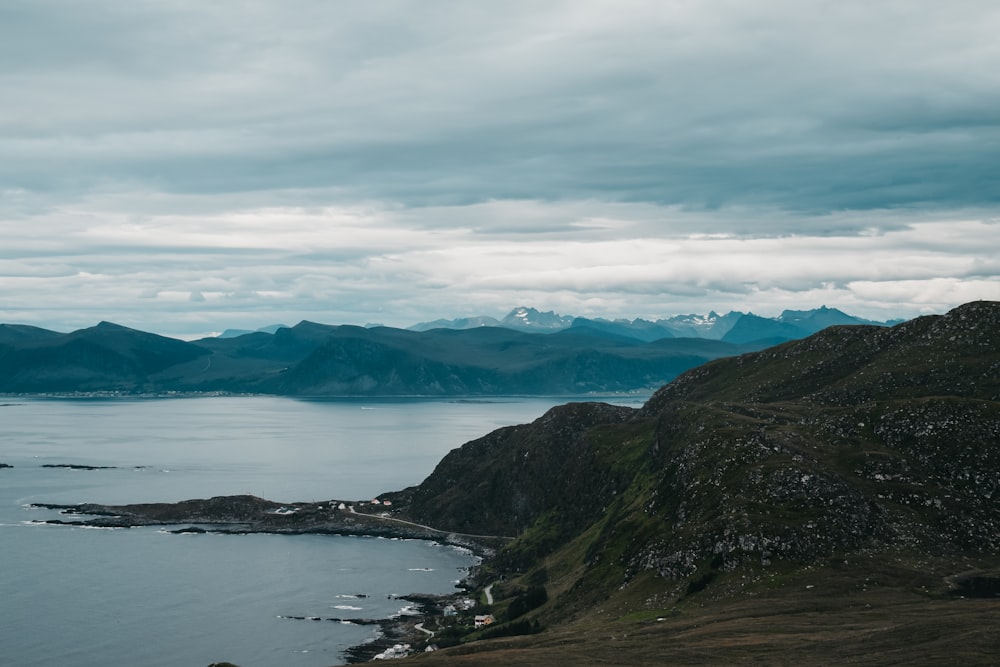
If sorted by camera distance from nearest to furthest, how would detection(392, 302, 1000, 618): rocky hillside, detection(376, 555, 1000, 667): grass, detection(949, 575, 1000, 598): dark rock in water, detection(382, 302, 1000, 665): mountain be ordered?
detection(376, 555, 1000, 667): grass, detection(382, 302, 1000, 665): mountain, detection(949, 575, 1000, 598): dark rock in water, detection(392, 302, 1000, 618): rocky hillside

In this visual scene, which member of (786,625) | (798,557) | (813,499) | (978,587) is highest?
(813,499)

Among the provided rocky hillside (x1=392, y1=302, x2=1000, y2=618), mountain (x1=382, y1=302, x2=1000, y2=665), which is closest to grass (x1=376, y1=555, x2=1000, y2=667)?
mountain (x1=382, y1=302, x2=1000, y2=665)

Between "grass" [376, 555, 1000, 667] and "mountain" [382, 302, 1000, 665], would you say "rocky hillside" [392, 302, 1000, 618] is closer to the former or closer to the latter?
"mountain" [382, 302, 1000, 665]

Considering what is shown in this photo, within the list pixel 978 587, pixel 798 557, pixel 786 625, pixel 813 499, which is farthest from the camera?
pixel 813 499

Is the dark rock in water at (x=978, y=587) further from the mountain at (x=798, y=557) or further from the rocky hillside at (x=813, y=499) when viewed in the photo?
the rocky hillside at (x=813, y=499)

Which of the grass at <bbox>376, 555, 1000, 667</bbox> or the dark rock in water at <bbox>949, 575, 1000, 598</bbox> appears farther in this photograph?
the dark rock in water at <bbox>949, 575, 1000, 598</bbox>

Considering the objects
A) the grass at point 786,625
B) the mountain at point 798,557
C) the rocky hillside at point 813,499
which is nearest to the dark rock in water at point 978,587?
the mountain at point 798,557

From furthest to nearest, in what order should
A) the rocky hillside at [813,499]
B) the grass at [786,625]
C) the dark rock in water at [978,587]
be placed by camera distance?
the rocky hillside at [813,499] < the dark rock in water at [978,587] < the grass at [786,625]

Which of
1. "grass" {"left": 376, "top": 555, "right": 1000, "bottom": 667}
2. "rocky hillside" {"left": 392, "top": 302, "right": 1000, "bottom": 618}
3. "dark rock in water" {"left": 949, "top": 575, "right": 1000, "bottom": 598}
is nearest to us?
"grass" {"left": 376, "top": 555, "right": 1000, "bottom": 667}

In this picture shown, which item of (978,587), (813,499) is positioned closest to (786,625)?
(978,587)

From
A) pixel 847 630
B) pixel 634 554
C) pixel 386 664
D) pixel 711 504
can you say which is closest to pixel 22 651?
pixel 386 664

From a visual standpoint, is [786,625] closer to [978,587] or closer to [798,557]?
[798,557]

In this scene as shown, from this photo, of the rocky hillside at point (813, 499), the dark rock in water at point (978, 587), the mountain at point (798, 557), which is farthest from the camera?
the rocky hillside at point (813, 499)

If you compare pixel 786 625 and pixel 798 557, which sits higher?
pixel 798 557
